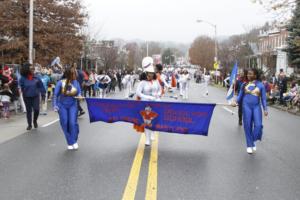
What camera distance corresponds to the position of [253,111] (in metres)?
9.12

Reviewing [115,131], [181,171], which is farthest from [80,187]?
[115,131]

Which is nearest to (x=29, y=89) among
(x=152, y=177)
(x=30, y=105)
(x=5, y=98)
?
(x=30, y=105)

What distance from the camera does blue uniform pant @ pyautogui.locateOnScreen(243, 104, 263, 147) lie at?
907 centimetres

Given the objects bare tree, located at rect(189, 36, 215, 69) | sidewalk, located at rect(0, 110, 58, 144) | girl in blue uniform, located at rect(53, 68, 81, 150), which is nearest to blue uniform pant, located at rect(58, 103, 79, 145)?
girl in blue uniform, located at rect(53, 68, 81, 150)

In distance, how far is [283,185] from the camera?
659 cm

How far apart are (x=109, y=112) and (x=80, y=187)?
3.73m

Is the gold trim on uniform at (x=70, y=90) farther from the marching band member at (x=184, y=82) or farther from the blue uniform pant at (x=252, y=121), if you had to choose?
the marching band member at (x=184, y=82)

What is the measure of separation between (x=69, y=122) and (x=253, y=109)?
12.7 feet

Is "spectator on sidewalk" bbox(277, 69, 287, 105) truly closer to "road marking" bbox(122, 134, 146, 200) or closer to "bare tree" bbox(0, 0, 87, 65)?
"road marking" bbox(122, 134, 146, 200)

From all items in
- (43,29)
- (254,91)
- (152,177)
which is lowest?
(152,177)

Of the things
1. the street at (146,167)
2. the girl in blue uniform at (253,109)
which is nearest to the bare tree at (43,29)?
the street at (146,167)

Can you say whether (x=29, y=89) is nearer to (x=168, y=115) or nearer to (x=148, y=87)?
(x=148, y=87)

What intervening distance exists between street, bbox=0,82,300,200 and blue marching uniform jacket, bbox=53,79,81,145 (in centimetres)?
39

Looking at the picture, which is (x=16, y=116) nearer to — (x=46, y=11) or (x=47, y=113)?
(x=47, y=113)
